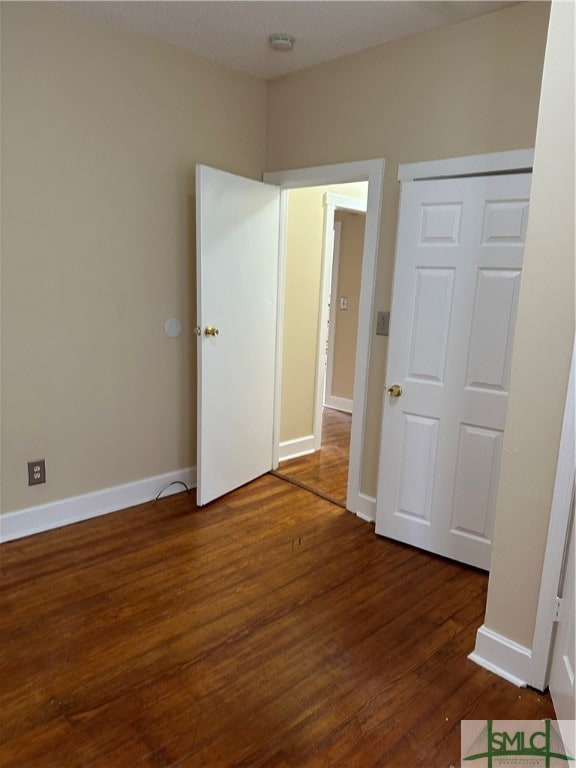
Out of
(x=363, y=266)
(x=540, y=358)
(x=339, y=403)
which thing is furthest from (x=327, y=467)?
(x=540, y=358)

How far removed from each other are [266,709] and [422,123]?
2666 millimetres

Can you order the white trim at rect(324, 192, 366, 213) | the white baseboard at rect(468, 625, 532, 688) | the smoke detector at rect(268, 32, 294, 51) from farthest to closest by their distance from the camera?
the white trim at rect(324, 192, 366, 213), the smoke detector at rect(268, 32, 294, 51), the white baseboard at rect(468, 625, 532, 688)

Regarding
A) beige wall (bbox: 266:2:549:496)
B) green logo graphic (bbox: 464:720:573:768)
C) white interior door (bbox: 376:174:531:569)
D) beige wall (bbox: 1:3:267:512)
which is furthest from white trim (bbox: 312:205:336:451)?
green logo graphic (bbox: 464:720:573:768)

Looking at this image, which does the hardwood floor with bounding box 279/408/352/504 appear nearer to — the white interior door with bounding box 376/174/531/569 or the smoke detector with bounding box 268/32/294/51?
the white interior door with bounding box 376/174/531/569

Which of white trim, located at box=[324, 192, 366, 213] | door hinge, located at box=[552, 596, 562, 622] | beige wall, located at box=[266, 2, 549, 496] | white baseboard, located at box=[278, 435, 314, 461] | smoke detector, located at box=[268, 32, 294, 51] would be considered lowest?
white baseboard, located at box=[278, 435, 314, 461]

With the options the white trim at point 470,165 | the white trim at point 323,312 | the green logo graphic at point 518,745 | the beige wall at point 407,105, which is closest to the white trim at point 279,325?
the beige wall at point 407,105

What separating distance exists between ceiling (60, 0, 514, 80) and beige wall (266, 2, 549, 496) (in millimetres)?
105

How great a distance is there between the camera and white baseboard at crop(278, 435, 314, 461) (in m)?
4.09

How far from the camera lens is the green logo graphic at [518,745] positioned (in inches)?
63.6

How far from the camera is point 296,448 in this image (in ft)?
13.7

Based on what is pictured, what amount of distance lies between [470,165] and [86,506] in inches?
106

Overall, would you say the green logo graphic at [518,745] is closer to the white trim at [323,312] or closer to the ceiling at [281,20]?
the white trim at [323,312]

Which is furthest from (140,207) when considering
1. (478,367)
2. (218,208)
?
(478,367)

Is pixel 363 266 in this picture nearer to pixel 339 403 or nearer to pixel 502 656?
pixel 502 656
